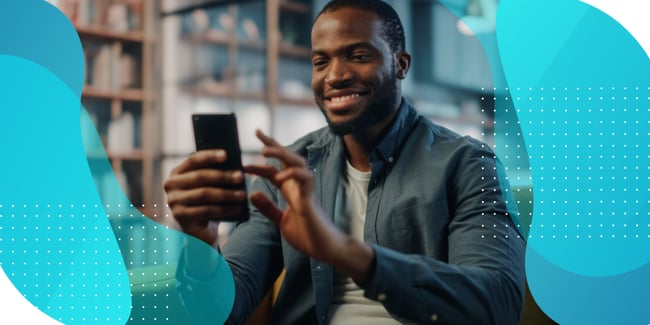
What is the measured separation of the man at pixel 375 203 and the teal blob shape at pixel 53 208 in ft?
0.68

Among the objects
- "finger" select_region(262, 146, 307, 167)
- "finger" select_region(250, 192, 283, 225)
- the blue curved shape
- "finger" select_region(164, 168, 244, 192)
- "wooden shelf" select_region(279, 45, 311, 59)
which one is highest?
"wooden shelf" select_region(279, 45, 311, 59)

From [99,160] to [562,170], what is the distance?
0.82 m

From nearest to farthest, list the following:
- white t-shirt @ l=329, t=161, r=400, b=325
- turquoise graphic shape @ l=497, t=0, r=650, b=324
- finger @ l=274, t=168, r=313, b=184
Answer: finger @ l=274, t=168, r=313, b=184 < white t-shirt @ l=329, t=161, r=400, b=325 < turquoise graphic shape @ l=497, t=0, r=650, b=324

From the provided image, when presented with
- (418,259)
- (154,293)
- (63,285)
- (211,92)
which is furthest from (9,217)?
(418,259)

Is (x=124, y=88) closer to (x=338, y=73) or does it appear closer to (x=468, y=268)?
(x=338, y=73)

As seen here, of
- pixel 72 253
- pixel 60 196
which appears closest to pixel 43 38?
pixel 60 196

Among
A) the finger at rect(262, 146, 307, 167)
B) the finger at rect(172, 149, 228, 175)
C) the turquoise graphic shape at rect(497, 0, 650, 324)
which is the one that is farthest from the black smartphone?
the turquoise graphic shape at rect(497, 0, 650, 324)

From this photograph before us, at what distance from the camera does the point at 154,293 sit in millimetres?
1205

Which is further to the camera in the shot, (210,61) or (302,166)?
(210,61)

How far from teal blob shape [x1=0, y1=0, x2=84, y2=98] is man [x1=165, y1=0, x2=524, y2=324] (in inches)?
11.8

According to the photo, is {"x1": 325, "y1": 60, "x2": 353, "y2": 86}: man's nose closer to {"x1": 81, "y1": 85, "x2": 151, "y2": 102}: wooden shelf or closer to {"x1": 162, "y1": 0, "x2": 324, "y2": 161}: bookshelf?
{"x1": 162, "y1": 0, "x2": 324, "y2": 161}: bookshelf

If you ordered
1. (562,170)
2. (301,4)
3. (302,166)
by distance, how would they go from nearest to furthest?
(302,166) < (301,4) < (562,170)

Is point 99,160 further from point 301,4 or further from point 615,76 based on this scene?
point 615,76

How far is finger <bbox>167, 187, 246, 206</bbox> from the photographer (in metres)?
1.03
